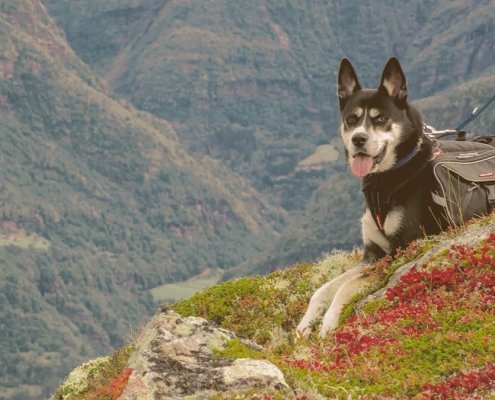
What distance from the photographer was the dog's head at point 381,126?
42.5ft

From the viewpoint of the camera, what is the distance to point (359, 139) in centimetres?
1286

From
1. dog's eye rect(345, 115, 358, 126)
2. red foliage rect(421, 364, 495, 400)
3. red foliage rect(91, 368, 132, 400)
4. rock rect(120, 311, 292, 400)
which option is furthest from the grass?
dog's eye rect(345, 115, 358, 126)

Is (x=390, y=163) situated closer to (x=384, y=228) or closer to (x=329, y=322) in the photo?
(x=384, y=228)

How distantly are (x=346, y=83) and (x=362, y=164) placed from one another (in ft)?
4.14

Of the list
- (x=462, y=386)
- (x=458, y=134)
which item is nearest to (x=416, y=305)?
(x=462, y=386)

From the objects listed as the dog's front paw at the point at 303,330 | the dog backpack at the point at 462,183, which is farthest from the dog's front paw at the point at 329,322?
the dog backpack at the point at 462,183

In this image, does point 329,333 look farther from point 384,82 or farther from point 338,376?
point 384,82

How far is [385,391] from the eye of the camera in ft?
29.9

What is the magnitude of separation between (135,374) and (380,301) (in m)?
3.44

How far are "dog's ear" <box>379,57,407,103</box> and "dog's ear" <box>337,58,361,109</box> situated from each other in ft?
1.58

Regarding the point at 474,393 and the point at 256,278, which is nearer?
the point at 474,393

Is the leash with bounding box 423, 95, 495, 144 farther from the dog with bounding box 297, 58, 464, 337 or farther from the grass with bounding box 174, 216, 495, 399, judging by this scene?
the grass with bounding box 174, 216, 495, 399

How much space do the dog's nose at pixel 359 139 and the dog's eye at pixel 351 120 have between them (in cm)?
38

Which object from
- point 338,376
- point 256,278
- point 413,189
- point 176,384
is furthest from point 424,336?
point 256,278
